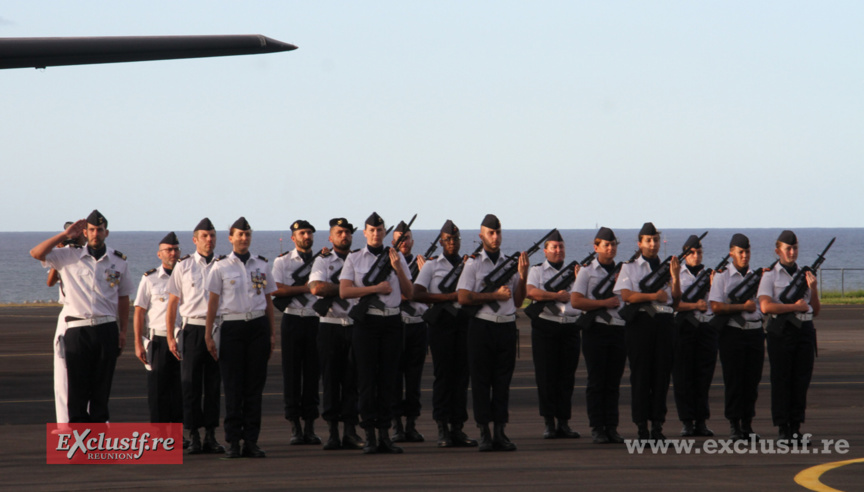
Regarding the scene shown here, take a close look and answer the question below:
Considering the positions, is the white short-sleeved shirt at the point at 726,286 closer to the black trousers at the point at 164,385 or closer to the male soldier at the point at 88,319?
the black trousers at the point at 164,385

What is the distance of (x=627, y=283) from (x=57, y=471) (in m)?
5.59

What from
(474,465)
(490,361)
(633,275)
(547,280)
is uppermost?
(633,275)

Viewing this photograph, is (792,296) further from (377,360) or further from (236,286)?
(236,286)

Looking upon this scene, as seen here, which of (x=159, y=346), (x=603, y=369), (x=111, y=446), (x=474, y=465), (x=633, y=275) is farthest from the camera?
(x=603, y=369)

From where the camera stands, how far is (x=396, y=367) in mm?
10602

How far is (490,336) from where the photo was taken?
10.6m

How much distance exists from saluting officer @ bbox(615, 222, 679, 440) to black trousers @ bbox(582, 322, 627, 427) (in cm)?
23

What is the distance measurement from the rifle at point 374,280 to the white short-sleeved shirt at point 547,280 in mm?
1910

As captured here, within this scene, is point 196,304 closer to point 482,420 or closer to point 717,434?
point 482,420

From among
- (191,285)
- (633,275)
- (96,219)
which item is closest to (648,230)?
(633,275)

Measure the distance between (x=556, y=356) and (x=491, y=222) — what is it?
1.79m

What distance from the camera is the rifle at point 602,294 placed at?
11.0 meters

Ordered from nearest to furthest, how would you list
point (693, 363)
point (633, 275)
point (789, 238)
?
point (789, 238)
point (633, 275)
point (693, 363)

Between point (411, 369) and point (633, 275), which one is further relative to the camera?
Result: point (411, 369)
